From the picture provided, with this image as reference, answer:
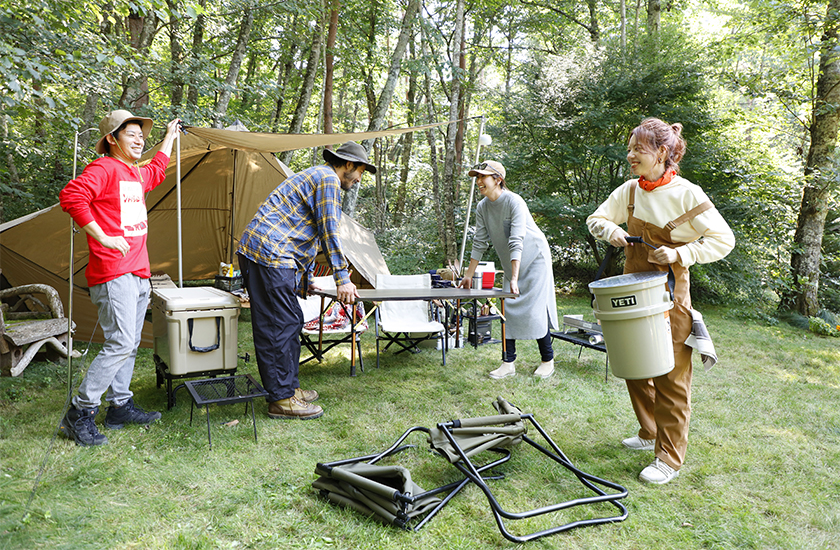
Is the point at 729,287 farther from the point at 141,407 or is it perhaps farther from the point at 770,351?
the point at 141,407

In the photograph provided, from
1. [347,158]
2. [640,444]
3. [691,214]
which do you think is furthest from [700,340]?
[347,158]

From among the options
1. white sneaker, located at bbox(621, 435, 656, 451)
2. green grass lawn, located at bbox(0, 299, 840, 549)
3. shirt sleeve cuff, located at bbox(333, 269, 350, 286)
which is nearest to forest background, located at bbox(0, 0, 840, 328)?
shirt sleeve cuff, located at bbox(333, 269, 350, 286)

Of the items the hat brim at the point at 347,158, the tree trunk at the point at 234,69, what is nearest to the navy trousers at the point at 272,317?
the hat brim at the point at 347,158

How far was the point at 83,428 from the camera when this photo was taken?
2570 mm

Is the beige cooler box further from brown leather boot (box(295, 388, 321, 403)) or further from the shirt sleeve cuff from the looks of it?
the shirt sleeve cuff

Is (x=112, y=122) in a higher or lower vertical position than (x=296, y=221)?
higher

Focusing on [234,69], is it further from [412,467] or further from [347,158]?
[412,467]

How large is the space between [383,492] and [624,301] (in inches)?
47.4

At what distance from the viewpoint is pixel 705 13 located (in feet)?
45.9

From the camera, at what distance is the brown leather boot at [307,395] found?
3287 millimetres

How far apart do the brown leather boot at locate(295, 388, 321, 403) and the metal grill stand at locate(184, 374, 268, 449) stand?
0.31 metres

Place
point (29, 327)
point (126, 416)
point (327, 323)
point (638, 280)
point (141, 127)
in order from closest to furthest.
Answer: point (638, 280) → point (141, 127) → point (126, 416) → point (29, 327) → point (327, 323)

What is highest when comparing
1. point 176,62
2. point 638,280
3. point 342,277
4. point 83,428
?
point 176,62

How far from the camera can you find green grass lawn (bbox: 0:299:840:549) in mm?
1927
